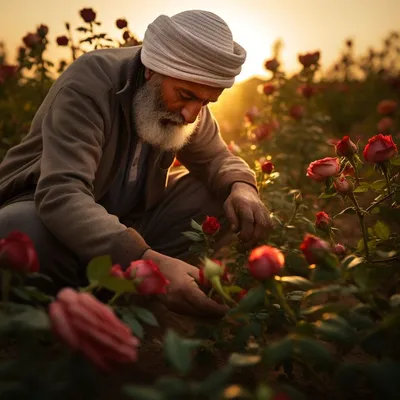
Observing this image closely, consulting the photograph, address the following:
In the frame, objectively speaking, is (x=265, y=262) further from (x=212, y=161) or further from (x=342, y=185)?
(x=212, y=161)

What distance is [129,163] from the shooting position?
7.82 feet

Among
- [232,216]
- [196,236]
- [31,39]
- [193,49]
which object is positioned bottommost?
[232,216]

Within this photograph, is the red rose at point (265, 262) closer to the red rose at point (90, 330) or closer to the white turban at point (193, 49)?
the red rose at point (90, 330)

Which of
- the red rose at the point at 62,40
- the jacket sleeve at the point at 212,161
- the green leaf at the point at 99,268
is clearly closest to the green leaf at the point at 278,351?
the green leaf at the point at 99,268

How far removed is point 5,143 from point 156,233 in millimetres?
1331

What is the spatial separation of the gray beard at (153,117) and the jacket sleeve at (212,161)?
1.17ft

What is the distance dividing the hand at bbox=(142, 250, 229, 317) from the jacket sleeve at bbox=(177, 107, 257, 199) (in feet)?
2.90

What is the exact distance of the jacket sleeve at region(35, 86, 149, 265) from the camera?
1.79m

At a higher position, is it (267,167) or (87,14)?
(87,14)

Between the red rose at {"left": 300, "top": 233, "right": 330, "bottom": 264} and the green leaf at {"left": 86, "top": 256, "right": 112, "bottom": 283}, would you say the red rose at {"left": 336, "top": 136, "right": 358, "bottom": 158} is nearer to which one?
the red rose at {"left": 300, "top": 233, "right": 330, "bottom": 264}

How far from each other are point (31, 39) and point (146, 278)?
2349mm

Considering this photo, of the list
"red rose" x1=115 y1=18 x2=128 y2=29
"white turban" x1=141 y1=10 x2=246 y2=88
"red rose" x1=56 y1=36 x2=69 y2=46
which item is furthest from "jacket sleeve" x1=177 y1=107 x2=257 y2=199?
"red rose" x1=56 y1=36 x2=69 y2=46

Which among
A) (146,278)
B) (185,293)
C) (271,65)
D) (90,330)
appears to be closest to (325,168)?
(185,293)

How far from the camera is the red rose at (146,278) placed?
135 cm
